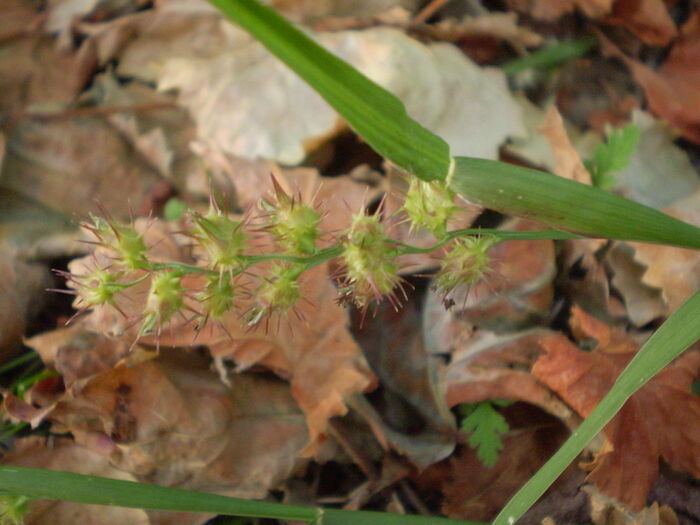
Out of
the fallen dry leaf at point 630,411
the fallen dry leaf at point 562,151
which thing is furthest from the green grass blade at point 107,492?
the fallen dry leaf at point 562,151

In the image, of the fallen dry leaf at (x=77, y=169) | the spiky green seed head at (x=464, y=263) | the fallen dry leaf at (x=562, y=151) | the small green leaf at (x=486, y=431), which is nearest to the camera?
the spiky green seed head at (x=464, y=263)

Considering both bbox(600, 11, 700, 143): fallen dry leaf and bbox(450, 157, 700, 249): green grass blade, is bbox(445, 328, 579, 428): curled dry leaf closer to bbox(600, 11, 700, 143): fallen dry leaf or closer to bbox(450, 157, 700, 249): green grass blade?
bbox(450, 157, 700, 249): green grass blade

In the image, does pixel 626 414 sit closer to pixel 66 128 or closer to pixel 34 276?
pixel 34 276

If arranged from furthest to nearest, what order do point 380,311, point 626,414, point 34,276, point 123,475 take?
point 34,276 → point 380,311 → point 123,475 → point 626,414

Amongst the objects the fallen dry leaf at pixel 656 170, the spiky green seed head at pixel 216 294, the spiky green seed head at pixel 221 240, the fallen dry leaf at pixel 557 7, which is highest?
the fallen dry leaf at pixel 557 7

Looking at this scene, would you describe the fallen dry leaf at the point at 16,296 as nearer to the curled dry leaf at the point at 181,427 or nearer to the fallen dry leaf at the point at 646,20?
the curled dry leaf at the point at 181,427

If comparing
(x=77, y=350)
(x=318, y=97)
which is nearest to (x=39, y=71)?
(x=318, y=97)

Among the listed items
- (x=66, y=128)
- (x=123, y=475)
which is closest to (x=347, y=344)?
(x=123, y=475)
